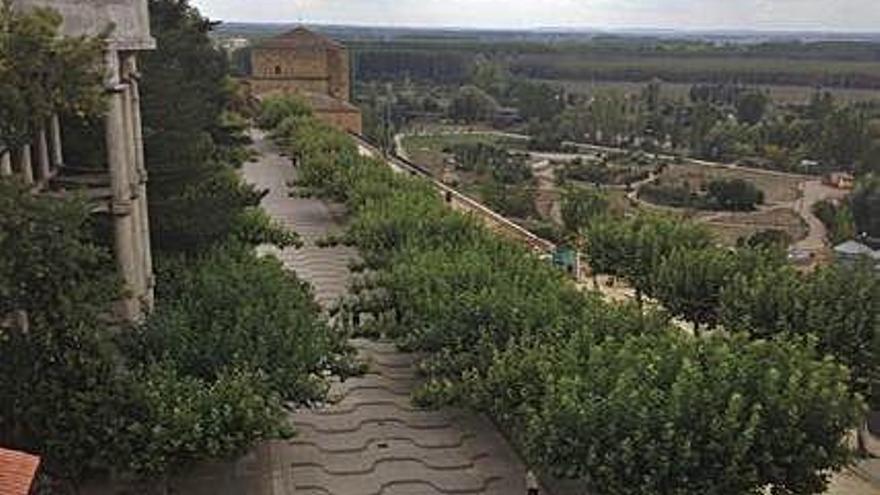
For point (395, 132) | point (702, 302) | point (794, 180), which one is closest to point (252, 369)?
point (702, 302)

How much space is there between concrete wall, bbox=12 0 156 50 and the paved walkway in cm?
619

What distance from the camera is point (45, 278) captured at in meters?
12.7

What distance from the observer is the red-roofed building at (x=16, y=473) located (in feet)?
31.0

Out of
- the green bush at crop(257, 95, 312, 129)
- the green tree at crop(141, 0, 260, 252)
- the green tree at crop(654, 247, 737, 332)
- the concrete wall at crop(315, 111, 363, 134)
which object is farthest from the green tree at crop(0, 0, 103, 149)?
the concrete wall at crop(315, 111, 363, 134)

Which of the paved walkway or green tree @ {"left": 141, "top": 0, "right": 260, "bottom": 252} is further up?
green tree @ {"left": 141, "top": 0, "right": 260, "bottom": 252}

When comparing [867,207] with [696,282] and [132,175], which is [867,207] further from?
[132,175]

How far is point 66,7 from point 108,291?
425cm

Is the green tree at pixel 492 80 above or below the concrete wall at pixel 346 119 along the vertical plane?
below

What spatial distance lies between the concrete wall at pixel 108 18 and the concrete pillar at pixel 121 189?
38 centimetres

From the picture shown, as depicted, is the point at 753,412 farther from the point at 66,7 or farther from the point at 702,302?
the point at 66,7

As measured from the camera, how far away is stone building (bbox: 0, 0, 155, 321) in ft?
50.4

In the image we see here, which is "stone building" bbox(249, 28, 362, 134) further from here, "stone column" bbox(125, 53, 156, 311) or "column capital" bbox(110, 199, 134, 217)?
"column capital" bbox(110, 199, 134, 217)

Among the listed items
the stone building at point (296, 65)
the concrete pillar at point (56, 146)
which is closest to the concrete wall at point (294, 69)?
the stone building at point (296, 65)

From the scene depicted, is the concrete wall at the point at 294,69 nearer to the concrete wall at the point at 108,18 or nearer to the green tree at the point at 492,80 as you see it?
the concrete wall at the point at 108,18
